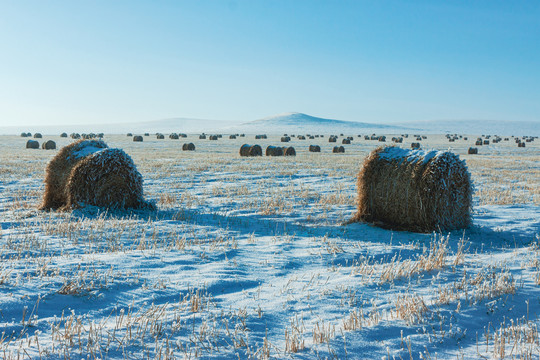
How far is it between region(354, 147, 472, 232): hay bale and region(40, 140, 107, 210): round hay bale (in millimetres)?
6927

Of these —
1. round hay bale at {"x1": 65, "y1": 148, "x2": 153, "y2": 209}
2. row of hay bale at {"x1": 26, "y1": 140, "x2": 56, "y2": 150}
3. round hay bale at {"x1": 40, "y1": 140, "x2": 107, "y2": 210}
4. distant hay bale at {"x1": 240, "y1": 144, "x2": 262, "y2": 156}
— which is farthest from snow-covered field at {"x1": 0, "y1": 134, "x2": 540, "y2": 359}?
row of hay bale at {"x1": 26, "y1": 140, "x2": 56, "y2": 150}

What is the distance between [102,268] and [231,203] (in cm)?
609

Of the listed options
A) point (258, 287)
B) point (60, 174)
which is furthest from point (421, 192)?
point (60, 174)

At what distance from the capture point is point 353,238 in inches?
323

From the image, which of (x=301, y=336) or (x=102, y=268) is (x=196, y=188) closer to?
(x=102, y=268)

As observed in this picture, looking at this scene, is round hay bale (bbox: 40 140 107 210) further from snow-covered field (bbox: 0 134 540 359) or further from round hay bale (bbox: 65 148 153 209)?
snow-covered field (bbox: 0 134 540 359)

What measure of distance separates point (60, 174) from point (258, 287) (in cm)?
734

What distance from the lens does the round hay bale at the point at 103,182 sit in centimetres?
1016

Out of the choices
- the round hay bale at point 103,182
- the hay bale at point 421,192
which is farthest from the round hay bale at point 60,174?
the hay bale at point 421,192

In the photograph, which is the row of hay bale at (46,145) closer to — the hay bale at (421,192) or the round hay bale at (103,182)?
the round hay bale at (103,182)

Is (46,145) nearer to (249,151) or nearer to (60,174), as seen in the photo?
(249,151)

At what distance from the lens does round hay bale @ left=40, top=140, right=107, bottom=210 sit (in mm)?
10578

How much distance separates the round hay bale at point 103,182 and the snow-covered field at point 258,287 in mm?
389

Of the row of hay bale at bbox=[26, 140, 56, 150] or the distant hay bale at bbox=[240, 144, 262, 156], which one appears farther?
the row of hay bale at bbox=[26, 140, 56, 150]
